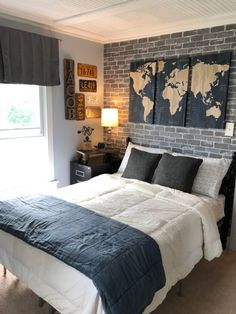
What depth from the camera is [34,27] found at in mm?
3088

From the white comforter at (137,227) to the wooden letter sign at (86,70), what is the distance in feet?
5.51

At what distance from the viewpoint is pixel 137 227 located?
1974 mm

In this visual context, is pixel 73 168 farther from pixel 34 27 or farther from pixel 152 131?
pixel 34 27

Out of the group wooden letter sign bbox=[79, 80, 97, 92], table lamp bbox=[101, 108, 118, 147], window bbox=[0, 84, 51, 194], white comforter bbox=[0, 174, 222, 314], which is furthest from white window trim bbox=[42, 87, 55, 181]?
white comforter bbox=[0, 174, 222, 314]

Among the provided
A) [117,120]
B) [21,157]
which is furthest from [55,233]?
[117,120]

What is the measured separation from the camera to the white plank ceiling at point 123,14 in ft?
8.21

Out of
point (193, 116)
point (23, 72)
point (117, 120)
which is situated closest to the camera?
point (23, 72)

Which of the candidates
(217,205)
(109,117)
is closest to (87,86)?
(109,117)

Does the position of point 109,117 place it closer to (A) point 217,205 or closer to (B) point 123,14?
(B) point 123,14

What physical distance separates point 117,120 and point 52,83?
1.03 metres

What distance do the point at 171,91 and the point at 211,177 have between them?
1.18 m

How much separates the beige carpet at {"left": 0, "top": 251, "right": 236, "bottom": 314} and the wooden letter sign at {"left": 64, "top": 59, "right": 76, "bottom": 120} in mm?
2041

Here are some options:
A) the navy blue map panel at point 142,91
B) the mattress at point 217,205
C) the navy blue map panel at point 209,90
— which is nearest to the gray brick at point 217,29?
the navy blue map panel at point 209,90

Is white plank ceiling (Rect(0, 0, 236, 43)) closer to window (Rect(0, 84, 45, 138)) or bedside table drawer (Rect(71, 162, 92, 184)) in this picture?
window (Rect(0, 84, 45, 138))
